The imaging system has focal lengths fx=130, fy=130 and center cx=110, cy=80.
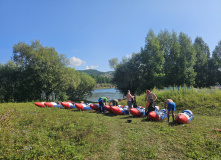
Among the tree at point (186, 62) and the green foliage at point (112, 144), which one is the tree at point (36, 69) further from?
the tree at point (186, 62)

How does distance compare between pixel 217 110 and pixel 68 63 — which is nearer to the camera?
pixel 217 110

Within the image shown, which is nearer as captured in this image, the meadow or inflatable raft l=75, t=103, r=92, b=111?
the meadow

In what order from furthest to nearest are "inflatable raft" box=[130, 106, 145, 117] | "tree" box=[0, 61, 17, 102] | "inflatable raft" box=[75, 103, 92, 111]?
"tree" box=[0, 61, 17, 102] < "inflatable raft" box=[75, 103, 92, 111] < "inflatable raft" box=[130, 106, 145, 117]

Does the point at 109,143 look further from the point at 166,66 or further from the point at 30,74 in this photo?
the point at 166,66

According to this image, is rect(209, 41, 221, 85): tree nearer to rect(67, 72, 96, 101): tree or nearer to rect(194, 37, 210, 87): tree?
rect(194, 37, 210, 87): tree

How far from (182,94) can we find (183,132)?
1018cm

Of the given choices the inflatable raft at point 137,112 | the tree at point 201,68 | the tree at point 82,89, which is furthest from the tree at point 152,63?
the inflatable raft at point 137,112

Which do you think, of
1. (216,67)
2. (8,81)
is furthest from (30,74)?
(216,67)

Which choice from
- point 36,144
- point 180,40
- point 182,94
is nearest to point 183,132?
point 36,144

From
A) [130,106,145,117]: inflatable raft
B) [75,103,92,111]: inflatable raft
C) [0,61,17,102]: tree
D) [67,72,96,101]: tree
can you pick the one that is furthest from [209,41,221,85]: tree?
[0,61,17,102]: tree

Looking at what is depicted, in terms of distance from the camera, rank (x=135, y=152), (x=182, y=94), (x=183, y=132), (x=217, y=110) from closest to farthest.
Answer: (x=135, y=152)
(x=183, y=132)
(x=217, y=110)
(x=182, y=94)

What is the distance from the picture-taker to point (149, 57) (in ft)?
95.2

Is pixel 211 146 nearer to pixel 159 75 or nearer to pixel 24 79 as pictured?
pixel 159 75

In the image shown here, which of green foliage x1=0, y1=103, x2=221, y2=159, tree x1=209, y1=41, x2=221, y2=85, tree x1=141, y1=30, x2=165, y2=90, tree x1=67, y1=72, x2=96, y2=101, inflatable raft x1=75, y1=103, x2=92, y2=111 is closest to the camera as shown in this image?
green foliage x1=0, y1=103, x2=221, y2=159
